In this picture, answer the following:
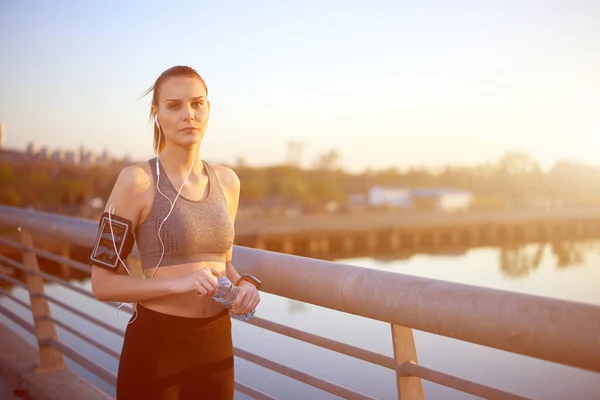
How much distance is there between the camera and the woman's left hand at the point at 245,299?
63.9 inches

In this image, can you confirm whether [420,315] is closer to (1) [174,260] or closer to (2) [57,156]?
(1) [174,260]

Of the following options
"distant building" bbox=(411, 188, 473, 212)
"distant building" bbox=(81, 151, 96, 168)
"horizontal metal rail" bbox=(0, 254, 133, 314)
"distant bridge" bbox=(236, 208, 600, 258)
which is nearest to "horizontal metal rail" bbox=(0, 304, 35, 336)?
"horizontal metal rail" bbox=(0, 254, 133, 314)

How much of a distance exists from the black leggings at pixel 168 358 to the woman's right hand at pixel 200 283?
6.2 inches

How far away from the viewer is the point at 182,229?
1666 mm

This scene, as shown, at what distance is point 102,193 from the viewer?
10038cm

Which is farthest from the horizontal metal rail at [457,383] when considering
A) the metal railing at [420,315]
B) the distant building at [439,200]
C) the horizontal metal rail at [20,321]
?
the distant building at [439,200]

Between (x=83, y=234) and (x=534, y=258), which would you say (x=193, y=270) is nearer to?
(x=83, y=234)

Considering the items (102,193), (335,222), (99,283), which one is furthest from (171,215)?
(102,193)

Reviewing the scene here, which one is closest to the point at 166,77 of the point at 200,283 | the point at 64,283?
the point at 200,283

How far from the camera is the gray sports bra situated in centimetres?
167

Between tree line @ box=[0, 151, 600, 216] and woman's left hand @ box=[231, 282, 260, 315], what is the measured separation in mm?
90083

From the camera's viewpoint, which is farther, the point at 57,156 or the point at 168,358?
the point at 57,156

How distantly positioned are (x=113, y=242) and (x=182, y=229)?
18cm

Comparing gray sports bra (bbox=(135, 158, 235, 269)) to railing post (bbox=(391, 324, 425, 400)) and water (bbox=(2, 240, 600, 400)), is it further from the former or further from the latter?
water (bbox=(2, 240, 600, 400))
